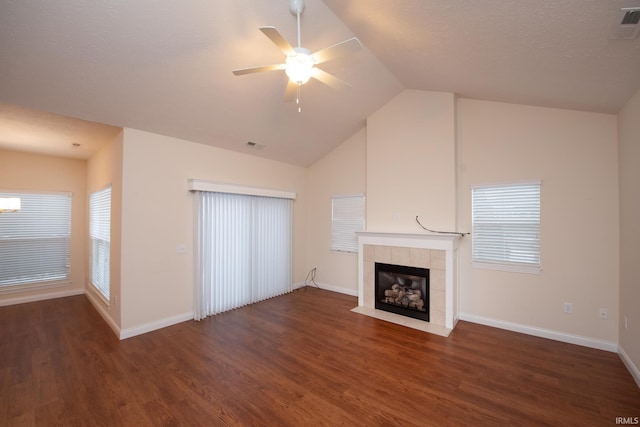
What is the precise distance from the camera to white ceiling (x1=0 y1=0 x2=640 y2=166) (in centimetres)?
200

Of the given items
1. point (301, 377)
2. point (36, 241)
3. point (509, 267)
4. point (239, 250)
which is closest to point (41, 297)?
point (36, 241)

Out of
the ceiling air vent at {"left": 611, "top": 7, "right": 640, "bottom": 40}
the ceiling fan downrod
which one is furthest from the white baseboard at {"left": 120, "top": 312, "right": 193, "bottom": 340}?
the ceiling air vent at {"left": 611, "top": 7, "right": 640, "bottom": 40}

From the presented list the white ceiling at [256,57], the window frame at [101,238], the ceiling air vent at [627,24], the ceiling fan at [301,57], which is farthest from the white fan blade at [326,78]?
the window frame at [101,238]

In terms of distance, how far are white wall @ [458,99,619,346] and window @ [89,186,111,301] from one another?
5.54 m

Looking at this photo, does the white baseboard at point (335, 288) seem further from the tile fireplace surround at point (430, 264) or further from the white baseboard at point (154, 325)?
the white baseboard at point (154, 325)

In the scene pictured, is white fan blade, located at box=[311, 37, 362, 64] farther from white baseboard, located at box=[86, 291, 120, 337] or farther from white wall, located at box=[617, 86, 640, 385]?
white baseboard, located at box=[86, 291, 120, 337]

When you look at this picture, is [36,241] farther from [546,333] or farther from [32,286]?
[546,333]

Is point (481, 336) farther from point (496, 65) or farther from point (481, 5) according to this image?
point (481, 5)

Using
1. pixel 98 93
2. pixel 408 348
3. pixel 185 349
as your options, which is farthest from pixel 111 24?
pixel 408 348

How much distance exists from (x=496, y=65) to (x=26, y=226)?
25.4ft

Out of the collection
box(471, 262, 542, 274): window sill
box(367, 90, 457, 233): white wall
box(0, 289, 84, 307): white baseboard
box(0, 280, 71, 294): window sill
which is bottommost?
box(0, 289, 84, 307): white baseboard

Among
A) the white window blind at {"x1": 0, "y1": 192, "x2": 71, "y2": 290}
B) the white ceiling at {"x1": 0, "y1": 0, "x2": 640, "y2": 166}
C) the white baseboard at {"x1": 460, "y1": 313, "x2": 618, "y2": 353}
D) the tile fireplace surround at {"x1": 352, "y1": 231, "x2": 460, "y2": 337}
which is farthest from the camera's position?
the white window blind at {"x1": 0, "y1": 192, "x2": 71, "y2": 290}

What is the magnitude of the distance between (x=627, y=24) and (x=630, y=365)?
308 cm

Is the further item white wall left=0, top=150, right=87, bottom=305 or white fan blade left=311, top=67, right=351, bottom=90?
white wall left=0, top=150, right=87, bottom=305
